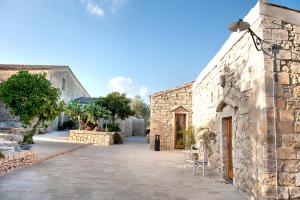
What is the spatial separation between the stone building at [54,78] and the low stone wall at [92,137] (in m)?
5.35

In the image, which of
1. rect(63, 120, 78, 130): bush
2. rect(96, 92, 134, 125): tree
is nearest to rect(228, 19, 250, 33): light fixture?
rect(96, 92, 134, 125): tree

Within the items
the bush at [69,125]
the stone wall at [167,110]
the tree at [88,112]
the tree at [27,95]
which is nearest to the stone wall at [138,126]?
the bush at [69,125]

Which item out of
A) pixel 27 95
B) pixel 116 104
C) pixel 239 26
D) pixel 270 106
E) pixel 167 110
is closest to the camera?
pixel 239 26

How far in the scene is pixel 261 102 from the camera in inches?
185

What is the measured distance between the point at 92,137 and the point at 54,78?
8194mm

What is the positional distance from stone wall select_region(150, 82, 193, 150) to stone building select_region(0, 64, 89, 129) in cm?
1175

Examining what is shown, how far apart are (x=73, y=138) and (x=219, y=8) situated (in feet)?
46.1

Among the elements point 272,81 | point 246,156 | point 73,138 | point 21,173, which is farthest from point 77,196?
point 73,138

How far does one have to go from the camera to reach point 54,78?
77.6ft

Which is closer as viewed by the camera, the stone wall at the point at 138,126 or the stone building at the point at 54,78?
the stone building at the point at 54,78

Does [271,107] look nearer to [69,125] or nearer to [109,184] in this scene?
[109,184]

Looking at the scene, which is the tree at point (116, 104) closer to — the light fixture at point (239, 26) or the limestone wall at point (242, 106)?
the limestone wall at point (242, 106)

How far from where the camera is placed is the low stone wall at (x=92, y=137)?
60.0 feet

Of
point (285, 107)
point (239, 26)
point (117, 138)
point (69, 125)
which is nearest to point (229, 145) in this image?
point (285, 107)
